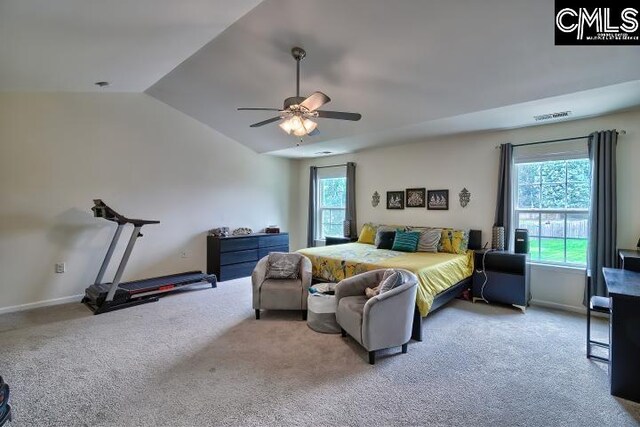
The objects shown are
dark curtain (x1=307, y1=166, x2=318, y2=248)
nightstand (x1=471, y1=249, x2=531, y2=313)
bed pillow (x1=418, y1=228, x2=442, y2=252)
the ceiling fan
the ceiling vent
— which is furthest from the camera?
dark curtain (x1=307, y1=166, x2=318, y2=248)

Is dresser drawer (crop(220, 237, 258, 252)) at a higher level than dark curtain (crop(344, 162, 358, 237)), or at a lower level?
lower

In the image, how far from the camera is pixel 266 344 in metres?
3.12

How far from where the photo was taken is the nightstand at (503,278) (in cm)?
413

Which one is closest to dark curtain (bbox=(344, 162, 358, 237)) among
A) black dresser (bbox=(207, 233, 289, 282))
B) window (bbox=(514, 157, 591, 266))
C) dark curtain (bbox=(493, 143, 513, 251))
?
black dresser (bbox=(207, 233, 289, 282))

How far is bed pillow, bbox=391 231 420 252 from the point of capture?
4.84 meters

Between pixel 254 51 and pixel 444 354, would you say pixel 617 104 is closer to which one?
pixel 444 354

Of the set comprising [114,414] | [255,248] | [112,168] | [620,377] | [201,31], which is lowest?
[114,414]

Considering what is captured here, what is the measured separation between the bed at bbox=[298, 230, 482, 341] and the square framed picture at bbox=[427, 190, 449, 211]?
0.68 metres

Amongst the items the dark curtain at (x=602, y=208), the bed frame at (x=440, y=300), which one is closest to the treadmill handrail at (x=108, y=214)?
the bed frame at (x=440, y=300)

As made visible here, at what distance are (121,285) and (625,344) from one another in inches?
228

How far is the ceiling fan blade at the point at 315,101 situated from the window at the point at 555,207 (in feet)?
11.5

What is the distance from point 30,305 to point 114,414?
3295mm

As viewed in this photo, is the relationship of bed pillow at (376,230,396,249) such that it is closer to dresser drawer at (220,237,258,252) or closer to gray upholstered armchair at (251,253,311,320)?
gray upholstered armchair at (251,253,311,320)

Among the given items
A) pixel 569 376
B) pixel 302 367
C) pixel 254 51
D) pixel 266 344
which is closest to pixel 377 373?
pixel 302 367
